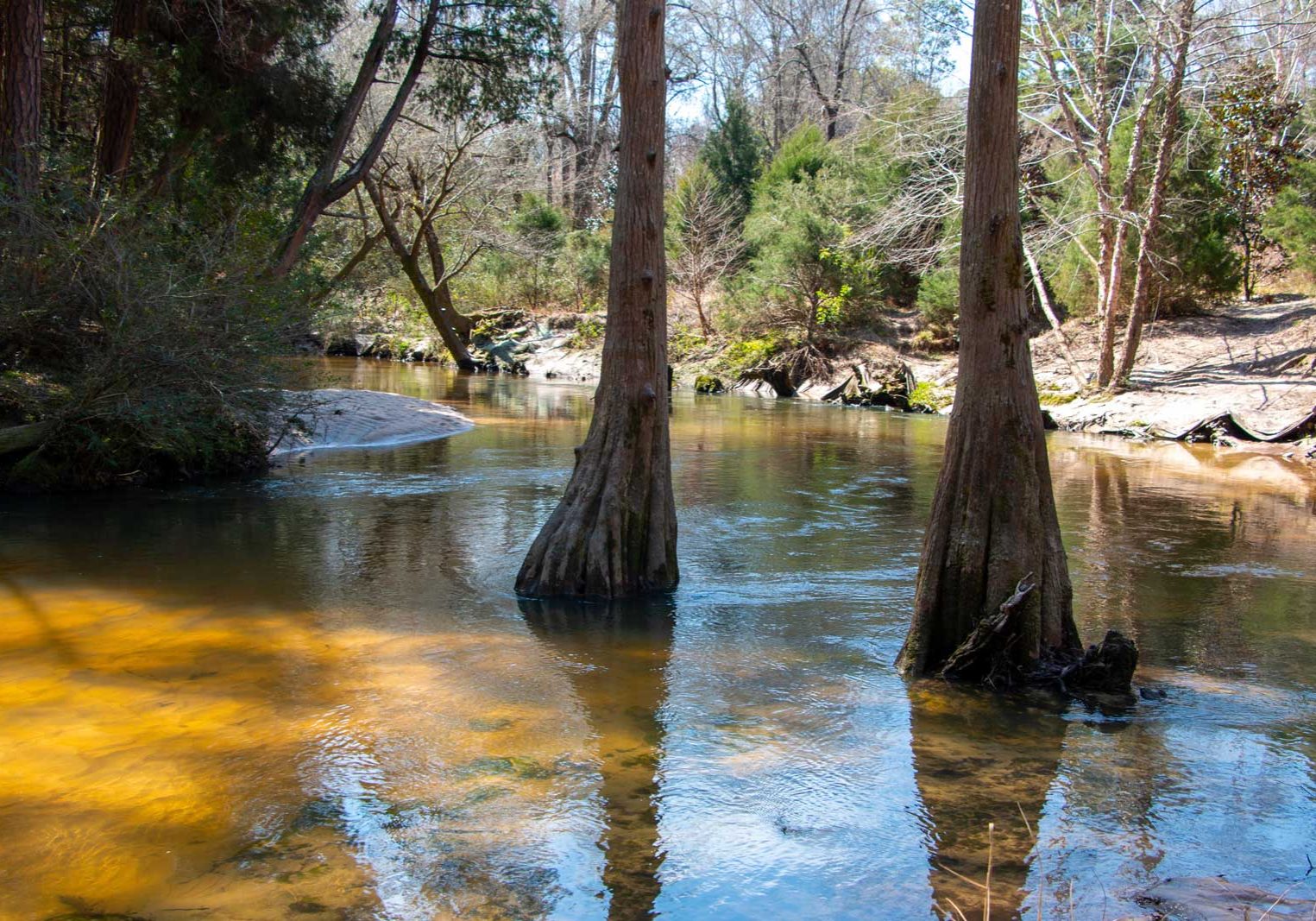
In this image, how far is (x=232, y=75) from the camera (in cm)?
1695

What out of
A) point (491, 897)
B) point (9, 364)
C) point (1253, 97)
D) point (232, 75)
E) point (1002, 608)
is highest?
point (1253, 97)

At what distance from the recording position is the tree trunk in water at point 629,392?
8.55 metres

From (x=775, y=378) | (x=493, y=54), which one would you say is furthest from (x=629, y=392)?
(x=775, y=378)

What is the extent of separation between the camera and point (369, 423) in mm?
19156

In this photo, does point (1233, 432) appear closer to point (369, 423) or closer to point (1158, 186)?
point (1158, 186)

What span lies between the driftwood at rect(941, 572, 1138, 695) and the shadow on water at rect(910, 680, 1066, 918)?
14 cm

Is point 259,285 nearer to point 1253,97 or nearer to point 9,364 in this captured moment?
point 9,364

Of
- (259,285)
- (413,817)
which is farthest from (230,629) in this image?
(259,285)

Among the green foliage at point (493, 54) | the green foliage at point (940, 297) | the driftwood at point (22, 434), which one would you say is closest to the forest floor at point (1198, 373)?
the green foliage at point (940, 297)

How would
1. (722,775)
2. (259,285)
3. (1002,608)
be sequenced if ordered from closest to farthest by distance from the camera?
(722,775) < (1002,608) < (259,285)

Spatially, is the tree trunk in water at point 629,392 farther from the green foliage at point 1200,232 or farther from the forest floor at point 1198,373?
the green foliage at point 1200,232

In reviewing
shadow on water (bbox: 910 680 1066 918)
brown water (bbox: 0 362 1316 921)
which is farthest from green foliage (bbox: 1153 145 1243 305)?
shadow on water (bbox: 910 680 1066 918)

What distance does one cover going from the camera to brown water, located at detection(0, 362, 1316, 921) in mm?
4289

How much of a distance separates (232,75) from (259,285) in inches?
240
